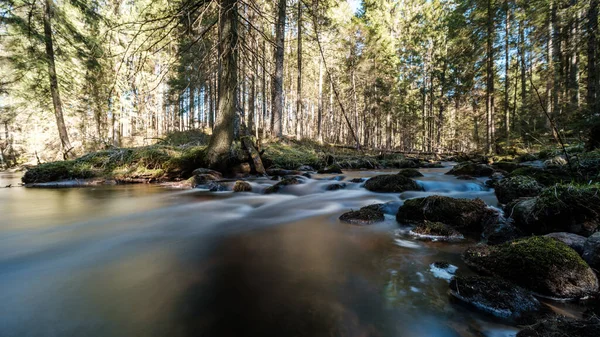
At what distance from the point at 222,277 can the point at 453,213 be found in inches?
141

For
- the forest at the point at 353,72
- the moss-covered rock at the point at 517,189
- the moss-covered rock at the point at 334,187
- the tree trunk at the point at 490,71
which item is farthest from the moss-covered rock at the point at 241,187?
the tree trunk at the point at 490,71

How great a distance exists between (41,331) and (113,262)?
124cm

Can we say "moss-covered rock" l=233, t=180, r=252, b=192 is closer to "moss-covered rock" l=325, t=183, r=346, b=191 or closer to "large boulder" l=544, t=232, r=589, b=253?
"moss-covered rock" l=325, t=183, r=346, b=191

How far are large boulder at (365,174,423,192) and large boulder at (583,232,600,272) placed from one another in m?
4.18

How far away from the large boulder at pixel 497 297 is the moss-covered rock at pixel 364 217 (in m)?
2.19

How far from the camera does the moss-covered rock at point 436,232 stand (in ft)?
11.8

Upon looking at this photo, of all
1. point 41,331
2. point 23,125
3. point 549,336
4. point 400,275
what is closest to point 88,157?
point 41,331

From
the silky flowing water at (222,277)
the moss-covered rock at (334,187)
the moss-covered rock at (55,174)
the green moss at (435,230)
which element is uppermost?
the moss-covered rock at (55,174)

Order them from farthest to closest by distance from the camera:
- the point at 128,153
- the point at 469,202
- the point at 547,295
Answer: the point at 128,153 < the point at 469,202 < the point at 547,295

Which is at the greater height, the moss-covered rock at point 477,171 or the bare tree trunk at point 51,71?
the bare tree trunk at point 51,71

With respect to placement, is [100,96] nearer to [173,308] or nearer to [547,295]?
[173,308]

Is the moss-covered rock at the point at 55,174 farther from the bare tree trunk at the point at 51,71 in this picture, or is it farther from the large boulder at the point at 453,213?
the large boulder at the point at 453,213

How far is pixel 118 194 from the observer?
23.3ft

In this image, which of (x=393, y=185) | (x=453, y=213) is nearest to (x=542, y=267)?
(x=453, y=213)
